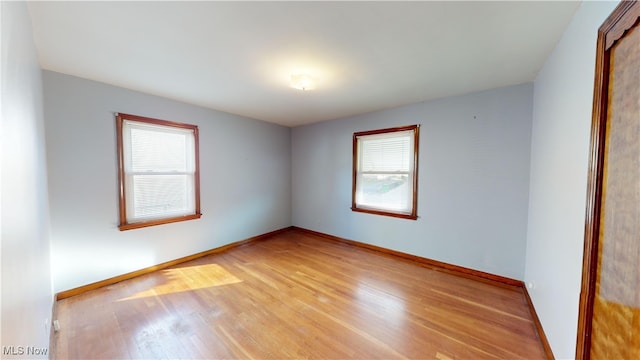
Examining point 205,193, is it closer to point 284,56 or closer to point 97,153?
point 97,153

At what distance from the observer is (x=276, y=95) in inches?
112

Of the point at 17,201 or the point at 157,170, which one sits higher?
the point at 157,170

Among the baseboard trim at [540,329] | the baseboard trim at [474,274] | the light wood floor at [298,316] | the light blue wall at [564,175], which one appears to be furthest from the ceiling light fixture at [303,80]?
the baseboard trim at [540,329]

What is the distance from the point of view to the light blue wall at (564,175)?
124cm

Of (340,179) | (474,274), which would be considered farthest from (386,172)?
(474,274)

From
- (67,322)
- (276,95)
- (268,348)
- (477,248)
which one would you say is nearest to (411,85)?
(276,95)

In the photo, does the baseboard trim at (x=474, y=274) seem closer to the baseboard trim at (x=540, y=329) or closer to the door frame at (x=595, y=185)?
the baseboard trim at (x=540, y=329)

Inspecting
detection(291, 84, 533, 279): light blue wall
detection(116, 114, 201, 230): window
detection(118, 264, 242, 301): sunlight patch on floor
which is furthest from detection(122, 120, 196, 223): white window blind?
detection(291, 84, 533, 279): light blue wall

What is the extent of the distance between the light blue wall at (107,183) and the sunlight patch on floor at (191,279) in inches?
14.0

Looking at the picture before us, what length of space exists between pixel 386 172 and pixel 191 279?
307 centimetres

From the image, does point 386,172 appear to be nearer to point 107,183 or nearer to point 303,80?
point 303,80

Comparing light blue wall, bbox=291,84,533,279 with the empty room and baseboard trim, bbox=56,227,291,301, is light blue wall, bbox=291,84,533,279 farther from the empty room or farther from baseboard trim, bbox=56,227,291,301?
baseboard trim, bbox=56,227,291,301
